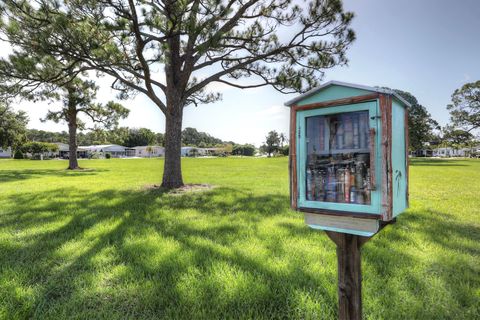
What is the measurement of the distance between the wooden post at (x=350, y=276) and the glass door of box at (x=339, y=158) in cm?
20

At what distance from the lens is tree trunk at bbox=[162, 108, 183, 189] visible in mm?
6715

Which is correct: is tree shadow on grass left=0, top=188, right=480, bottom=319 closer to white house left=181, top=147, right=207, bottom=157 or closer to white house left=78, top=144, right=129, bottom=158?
white house left=78, top=144, right=129, bottom=158

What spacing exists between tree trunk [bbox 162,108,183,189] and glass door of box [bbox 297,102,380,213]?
5.76m

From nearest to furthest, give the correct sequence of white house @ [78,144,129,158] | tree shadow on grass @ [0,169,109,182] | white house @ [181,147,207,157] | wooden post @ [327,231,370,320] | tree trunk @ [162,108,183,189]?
wooden post @ [327,231,370,320], tree trunk @ [162,108,183,189], tree shadow on grass @ [0,169,109,182], white house @ [78,144,129,158], white house @ [181,147,207,157]

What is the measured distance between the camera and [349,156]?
1242 mm

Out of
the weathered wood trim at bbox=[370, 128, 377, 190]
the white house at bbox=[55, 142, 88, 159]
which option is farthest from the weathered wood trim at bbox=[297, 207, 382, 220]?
the white house at bbox=[55, 142, 88, 159]

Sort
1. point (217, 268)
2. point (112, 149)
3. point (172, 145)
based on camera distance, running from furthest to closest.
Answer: point (112, 149) → point (172, 145) → point (217, 268)

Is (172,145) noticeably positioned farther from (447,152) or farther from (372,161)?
(447,152)

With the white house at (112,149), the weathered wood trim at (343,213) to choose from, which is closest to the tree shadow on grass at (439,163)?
the weathered wood trim at (343,213)

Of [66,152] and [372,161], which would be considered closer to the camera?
[372,161]

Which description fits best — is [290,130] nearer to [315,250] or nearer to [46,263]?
[315,250]

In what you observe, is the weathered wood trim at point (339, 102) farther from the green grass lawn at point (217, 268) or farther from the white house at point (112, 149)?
the white house at point (112, 149)

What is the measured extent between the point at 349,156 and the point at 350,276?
62cm

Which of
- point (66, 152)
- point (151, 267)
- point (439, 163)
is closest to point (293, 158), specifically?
point (151, 267)
